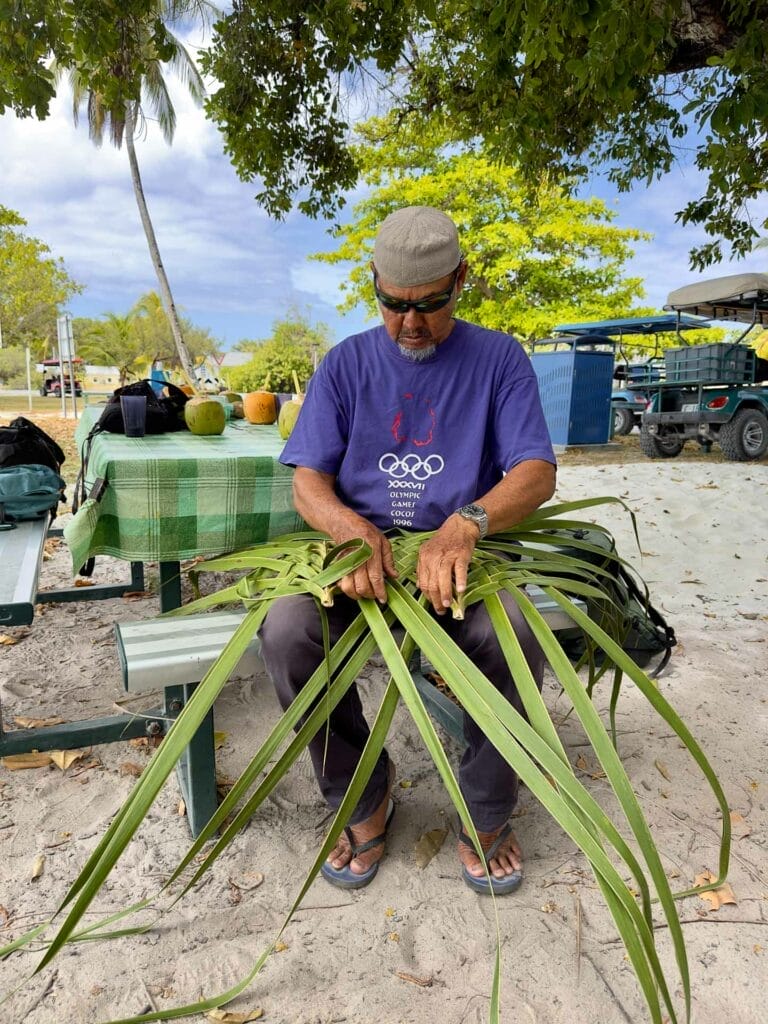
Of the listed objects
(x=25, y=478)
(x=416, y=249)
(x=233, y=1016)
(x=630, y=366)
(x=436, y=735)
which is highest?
(x=630, y=366)

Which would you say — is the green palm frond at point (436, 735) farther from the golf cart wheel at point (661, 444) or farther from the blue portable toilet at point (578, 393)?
the blue portable toilet at point (578, 393)

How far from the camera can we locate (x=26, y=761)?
2424 mm

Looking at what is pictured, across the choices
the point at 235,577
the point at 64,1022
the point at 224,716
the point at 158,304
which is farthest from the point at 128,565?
the point at 158,304

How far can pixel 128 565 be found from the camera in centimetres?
471

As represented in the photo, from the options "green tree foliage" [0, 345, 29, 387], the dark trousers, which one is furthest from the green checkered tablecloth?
"green tree foliage" [0, 345, 29, 387]

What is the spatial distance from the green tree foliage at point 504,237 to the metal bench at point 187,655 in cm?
1665

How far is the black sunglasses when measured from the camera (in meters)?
1.91

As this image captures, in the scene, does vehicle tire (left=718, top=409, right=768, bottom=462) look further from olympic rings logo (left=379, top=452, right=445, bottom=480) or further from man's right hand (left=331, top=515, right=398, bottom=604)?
man's right hand (left=331, top=515, right=398, bottom=604)

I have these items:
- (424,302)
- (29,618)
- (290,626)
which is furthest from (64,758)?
(424,302)

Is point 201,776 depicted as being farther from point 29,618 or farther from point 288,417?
point 288,417

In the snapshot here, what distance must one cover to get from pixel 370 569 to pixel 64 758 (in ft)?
4.97

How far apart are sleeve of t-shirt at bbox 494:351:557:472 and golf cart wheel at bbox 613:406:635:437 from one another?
38.4ft

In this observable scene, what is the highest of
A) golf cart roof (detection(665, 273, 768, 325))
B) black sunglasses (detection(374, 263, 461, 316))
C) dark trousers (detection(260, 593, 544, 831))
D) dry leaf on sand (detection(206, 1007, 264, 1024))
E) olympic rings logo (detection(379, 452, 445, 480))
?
golf cart roof (detection(665, 273, 768, 325))

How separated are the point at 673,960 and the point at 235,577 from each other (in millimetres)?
2988
